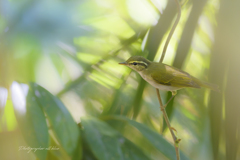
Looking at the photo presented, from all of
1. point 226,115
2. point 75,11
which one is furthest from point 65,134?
point 226,115

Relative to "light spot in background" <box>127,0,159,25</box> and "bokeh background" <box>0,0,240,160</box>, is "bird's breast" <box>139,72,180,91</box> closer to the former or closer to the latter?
"bokeh background" <box>0,0,240,160</box>

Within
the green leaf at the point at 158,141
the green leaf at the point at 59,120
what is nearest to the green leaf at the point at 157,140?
the green leaf at the point at 158,141

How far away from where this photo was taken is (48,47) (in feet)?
2.12

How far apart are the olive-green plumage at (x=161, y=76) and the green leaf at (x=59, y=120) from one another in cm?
25

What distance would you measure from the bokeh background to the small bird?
0.05 metres

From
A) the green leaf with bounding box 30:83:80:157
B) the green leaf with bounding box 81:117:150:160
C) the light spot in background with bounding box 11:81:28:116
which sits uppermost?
the light spot in background with bounding box 11:81:28:116

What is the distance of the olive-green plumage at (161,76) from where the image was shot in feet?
2.03

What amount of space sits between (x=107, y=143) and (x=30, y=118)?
262 mm

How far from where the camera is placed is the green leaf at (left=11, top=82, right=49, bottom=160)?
598 mm

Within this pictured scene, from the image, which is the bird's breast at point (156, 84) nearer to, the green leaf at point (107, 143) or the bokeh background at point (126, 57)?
the bokeh background at point (126, 57)

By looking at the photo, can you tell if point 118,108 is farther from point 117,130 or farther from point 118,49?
point 118,49

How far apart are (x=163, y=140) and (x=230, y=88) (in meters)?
0.31

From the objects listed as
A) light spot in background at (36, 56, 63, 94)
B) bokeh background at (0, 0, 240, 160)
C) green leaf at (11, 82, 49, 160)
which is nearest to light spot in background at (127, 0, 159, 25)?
bokeh background at (0, 0, 240, 160)

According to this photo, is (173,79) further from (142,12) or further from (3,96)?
(3,96)
